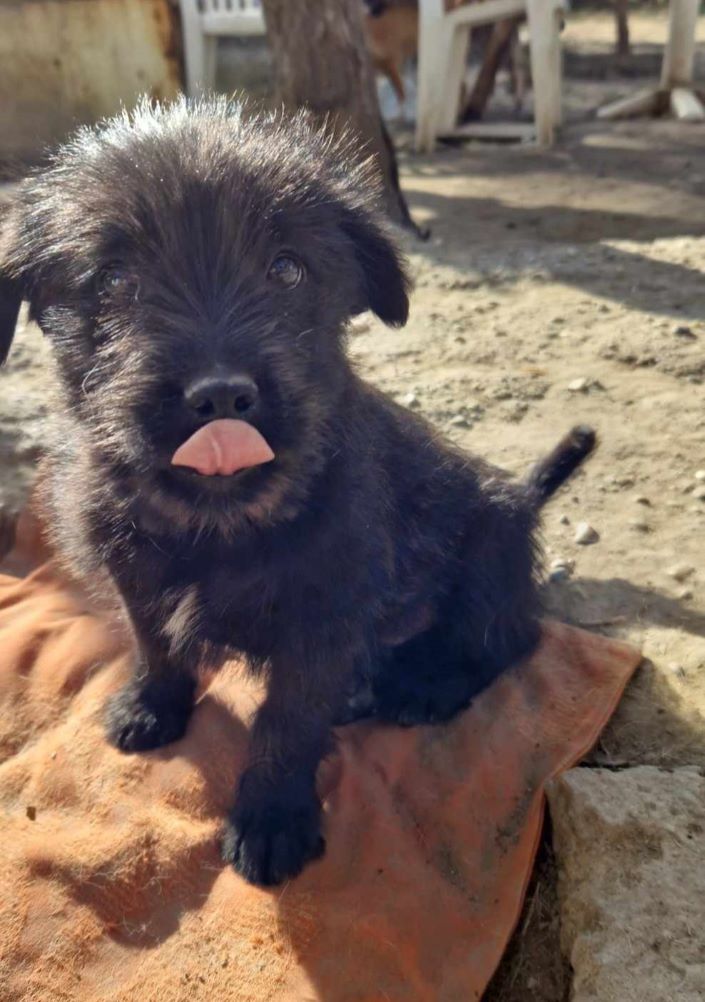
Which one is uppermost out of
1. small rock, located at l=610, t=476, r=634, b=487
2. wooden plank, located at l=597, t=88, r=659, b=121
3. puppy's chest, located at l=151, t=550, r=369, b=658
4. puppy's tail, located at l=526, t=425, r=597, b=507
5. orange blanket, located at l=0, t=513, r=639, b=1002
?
puppy's chest, located at l=151, t=550, r=369, b=658

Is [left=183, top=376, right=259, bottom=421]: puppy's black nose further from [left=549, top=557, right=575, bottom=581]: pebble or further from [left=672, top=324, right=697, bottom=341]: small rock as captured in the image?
[left=672, top=324, right=697, bottom=341]: small rock

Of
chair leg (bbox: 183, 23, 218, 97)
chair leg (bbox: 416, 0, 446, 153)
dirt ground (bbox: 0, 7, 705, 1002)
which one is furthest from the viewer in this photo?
chair leg (bbox: 183, 23, 218, 97)

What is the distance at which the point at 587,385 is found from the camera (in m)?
5.01

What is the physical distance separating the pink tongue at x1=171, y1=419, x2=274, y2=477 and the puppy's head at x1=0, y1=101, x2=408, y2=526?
0.03m

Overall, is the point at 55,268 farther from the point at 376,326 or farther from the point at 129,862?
the point at 376,326

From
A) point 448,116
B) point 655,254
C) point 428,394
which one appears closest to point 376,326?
point 428,394

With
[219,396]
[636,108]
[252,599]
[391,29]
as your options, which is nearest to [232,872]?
[252,599]

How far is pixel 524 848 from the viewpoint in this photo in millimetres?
2818

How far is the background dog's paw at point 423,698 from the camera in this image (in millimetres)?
3172

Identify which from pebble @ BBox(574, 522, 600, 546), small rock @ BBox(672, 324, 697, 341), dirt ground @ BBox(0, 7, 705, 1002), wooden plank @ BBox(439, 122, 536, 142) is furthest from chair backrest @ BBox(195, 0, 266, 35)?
pebble @ BBox(574, 522, 600, 546)

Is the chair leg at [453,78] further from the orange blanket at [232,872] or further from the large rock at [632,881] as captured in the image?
the large rock at [632,881]

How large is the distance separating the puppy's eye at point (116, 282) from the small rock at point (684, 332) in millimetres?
3836

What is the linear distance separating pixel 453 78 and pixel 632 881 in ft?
33.2

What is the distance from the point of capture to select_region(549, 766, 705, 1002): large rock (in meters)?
2.37
